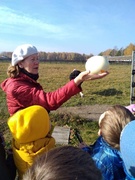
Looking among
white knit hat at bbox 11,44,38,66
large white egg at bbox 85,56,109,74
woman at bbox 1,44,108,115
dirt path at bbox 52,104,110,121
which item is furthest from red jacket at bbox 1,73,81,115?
dirt path at bbox 52,104,110,121

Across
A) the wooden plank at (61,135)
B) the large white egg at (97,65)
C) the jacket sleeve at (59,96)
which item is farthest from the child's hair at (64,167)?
the wooden plank at (61,135)

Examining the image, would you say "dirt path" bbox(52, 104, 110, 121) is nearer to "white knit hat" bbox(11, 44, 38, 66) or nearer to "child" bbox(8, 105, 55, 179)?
Answer: "white knit hat" bbox(11, 44, 38, 66)

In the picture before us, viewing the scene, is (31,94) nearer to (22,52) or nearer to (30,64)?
(30,64)

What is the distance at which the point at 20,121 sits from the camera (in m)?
2.05

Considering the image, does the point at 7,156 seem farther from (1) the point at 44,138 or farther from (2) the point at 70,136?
(2) the point at 70,136

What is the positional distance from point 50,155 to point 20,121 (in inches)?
33.5

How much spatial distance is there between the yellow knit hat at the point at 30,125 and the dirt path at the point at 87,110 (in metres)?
5.76

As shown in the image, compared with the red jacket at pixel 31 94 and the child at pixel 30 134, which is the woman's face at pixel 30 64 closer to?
the red jacket at pixel 31 94

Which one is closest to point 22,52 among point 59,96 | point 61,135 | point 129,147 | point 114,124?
point 59,96

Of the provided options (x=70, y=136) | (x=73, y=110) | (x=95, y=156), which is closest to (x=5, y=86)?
(x=95, y=156)

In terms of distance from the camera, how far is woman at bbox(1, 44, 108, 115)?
2391 mm

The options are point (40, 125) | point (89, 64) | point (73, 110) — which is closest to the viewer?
point (40, 125)

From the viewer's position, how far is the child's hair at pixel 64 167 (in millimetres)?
1150

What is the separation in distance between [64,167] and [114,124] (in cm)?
97
